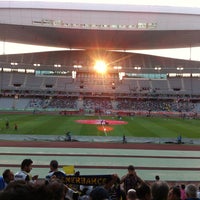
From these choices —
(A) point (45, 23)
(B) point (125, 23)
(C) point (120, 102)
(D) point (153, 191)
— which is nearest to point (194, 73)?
(C) point (120, 102)

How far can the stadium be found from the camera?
2491 cm

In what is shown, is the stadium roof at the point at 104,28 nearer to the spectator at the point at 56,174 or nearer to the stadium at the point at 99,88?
the stadium at the point at 99,88

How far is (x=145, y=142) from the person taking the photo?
94.2ft

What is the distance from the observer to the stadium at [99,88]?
2491cm

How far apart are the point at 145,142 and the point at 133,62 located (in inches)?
2456

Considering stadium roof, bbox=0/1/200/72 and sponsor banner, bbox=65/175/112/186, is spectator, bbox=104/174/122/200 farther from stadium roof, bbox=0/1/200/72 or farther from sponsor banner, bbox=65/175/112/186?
stadium roof, bbox=0/1/200/72

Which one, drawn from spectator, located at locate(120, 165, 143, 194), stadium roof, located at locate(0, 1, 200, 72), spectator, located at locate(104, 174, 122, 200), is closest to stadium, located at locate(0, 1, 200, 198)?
stadium roof, located at locate(0, 1, 200, 72)

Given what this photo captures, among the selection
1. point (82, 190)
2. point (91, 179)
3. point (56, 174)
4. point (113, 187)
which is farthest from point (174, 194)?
point (56, 174)

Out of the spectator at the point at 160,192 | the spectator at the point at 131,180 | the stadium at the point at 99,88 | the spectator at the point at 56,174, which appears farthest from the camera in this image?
the stadium at the point at 99,88

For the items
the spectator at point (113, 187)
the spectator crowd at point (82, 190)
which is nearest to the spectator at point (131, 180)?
the spectator crowd at point (82, 190)

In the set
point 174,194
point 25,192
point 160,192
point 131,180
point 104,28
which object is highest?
point 104,28

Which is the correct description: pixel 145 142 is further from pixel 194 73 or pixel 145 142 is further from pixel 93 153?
pixel 194 73

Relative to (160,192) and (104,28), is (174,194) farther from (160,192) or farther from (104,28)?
(104,28)

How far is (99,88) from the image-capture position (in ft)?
277
